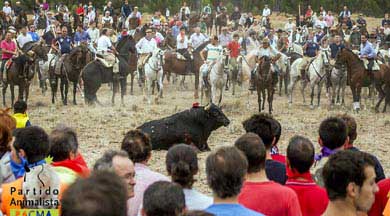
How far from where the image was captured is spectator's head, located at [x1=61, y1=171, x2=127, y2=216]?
2709 mm

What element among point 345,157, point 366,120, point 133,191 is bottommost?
point 366,120

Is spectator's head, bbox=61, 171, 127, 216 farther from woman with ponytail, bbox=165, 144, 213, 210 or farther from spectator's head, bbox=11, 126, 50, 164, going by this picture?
spectator's head, bbox=11, 126, 50, 164

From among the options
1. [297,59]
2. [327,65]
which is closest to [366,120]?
[327,65]

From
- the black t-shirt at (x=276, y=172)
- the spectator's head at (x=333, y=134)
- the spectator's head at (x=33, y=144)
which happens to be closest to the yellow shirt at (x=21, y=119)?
the spectator's head at (x=33, y=144)

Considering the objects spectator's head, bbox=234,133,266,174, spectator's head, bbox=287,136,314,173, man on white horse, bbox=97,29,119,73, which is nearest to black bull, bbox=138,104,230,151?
man on white horse, bbox=97,29,119,73

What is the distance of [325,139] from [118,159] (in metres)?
1.76

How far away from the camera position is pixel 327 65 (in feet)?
79.2

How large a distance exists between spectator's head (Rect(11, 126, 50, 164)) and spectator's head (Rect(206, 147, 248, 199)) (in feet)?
4.34

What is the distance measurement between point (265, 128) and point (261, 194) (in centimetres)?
113

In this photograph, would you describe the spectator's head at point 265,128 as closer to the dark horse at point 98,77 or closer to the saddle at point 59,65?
the dark horse at point 98,77

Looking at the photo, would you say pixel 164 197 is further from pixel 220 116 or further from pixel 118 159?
pixel 220 116

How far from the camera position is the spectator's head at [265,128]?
20.0 feet

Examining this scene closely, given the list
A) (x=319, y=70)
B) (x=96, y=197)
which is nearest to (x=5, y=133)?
(x=96, y=197)

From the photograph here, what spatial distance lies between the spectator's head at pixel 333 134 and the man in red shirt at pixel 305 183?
524 mm
